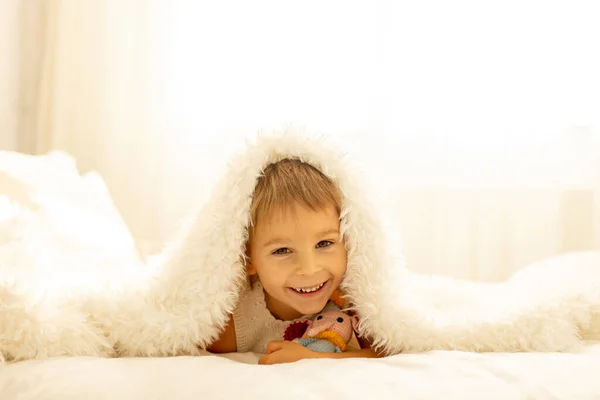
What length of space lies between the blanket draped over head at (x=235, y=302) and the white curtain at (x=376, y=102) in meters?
0.87

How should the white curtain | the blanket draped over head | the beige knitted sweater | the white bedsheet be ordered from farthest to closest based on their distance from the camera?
the white curtain, the beige knitted sweater, the blanket draped over head, the white bedsheet

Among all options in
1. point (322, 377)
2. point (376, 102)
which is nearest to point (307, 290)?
point (322, 377)

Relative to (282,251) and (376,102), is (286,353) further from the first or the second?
(376,102)

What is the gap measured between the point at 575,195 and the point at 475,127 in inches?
15.8

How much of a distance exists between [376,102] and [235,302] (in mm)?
1106

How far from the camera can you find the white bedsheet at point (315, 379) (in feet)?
2.43

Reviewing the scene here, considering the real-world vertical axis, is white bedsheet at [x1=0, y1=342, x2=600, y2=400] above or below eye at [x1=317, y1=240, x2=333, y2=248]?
below

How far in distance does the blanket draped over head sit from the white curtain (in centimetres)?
87

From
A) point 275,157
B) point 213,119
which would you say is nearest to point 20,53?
point 213,119

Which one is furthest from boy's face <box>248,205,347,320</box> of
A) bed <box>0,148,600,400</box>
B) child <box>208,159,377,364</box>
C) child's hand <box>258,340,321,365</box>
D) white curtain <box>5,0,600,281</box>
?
white curtain <box>5,0,600,281</box>

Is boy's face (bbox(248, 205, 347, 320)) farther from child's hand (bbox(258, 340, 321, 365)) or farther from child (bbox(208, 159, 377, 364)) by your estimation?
child's hand (bbox(258, 340, 321, 365))

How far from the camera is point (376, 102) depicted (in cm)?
199

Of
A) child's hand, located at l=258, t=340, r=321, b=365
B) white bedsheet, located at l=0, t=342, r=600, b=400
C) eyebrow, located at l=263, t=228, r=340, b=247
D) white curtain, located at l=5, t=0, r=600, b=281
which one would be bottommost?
child's hand, located at l=258, t=340, r=321, b=365

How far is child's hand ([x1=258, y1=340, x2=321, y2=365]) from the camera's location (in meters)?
0.97
